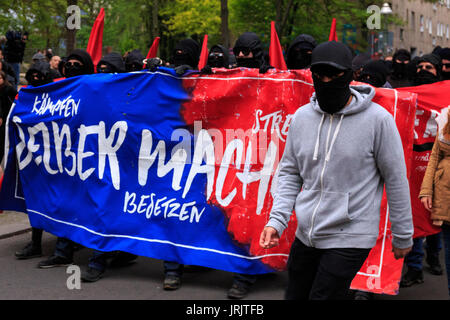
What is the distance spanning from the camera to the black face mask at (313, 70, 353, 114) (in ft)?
10.5

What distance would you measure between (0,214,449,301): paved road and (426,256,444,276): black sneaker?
77 mm

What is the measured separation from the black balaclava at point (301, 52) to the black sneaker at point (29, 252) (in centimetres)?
329

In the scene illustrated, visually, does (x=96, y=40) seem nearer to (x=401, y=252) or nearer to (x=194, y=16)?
(x=401, y=252)

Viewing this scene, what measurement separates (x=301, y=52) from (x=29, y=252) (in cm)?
349

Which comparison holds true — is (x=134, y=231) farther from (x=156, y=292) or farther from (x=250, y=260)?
(x=250, y=260)

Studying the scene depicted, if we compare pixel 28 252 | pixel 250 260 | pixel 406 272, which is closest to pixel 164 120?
pixel 250 260

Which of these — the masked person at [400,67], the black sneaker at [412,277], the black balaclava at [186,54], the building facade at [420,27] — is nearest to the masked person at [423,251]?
the black sneaker at [412,277]

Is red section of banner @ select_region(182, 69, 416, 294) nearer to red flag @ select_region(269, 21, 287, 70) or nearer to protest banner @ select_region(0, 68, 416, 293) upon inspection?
protest banner @ select_region(0, 68, 416, 293)

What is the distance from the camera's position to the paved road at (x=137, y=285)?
532 centimetres

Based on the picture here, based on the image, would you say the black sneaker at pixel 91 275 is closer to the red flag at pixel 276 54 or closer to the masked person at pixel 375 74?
the red flag at pixel 276 54

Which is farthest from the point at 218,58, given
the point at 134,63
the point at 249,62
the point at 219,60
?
the point at 134,63

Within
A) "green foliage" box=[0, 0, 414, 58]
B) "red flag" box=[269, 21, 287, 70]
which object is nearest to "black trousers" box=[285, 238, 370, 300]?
"red flag" box=[269, 21, 287, 70]

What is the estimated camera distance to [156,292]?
5.43 m

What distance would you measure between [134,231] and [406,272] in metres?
2.61
